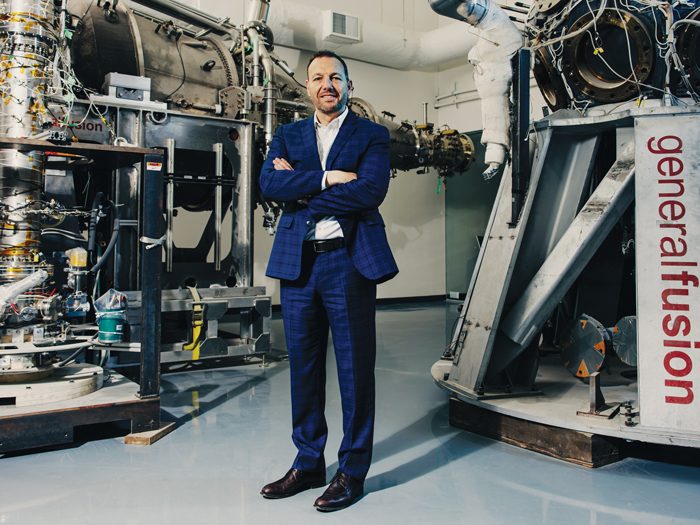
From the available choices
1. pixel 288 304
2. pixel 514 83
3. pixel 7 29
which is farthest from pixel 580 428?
pixel 7 29

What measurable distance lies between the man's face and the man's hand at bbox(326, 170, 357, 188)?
0.26 metres

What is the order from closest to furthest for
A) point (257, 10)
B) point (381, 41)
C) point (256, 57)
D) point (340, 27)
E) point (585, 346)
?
point (585, 346)
point (256, 57)
point (257, 10)
point (340, 27)
point (381, 41)

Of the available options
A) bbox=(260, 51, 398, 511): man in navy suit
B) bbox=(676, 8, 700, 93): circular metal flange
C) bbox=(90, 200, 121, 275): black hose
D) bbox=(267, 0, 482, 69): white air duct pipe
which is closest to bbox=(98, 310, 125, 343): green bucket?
bbox=(90, 200, 121, 275): black hose

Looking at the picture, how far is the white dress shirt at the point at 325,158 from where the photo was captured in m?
2.04

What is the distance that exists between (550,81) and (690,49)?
2.86 ft

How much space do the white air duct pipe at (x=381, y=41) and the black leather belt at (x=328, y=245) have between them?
220 inches

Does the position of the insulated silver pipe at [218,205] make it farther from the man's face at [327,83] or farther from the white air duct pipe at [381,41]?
the white air duct pipe at [381,41]

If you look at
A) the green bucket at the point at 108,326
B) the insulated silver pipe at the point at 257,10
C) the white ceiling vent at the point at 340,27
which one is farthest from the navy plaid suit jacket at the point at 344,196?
the white ceiling vent at the point at 340,27

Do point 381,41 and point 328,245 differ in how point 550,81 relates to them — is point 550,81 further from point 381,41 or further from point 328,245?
point 381,41

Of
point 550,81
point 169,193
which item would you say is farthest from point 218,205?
point 550,81

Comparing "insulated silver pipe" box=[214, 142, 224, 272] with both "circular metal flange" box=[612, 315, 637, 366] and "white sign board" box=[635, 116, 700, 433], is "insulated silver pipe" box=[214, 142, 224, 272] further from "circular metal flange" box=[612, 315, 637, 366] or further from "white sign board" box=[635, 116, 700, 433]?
"white sign board" box=[635, 116, 700, 433]

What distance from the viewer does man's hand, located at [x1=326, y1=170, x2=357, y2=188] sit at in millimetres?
1998

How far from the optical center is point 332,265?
2035mm

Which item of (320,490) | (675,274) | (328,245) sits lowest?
(320,490)
